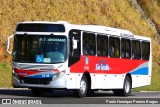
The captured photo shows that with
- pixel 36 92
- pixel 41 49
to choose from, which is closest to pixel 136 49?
pixel 36 92

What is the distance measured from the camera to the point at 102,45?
93.9 ft

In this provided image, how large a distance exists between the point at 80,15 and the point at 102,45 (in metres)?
21.5

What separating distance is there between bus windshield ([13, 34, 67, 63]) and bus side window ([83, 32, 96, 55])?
1.49 m

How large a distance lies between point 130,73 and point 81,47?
20.5 ft

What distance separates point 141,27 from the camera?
55.6 meters

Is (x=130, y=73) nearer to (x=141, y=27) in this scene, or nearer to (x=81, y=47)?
(x=81, y=47)

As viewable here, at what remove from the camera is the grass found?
43188 mm

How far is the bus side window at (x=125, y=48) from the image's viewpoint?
3106 cm

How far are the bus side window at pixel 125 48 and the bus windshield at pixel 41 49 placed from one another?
6064 mm

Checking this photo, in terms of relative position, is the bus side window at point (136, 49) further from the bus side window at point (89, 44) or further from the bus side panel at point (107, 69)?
the bus side window at point (89, 44)

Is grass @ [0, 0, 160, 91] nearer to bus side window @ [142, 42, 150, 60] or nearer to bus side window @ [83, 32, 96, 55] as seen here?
bus side window @ [142, 42, 150, 60]

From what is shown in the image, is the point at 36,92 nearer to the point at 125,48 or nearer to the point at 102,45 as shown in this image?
the point at 102,45

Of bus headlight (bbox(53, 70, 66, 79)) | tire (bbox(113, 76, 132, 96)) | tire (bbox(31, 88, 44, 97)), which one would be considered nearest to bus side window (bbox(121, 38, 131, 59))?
tire (bbox(113, 76, 132, 96))

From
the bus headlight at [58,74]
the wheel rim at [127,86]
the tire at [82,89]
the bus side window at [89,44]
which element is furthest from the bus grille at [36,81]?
the wheel rim at [127,86]
